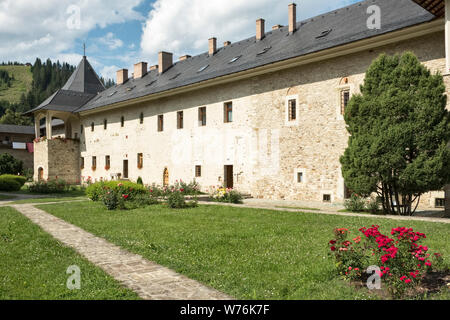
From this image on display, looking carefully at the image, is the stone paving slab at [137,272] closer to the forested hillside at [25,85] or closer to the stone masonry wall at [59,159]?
the stone masonry wall at [59,159]

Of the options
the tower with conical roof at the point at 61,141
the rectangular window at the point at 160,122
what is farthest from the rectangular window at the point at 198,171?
the tower with conical roof at the point at 61,141

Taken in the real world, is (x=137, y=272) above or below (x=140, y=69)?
below

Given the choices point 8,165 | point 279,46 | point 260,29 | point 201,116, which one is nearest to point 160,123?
point 201,116

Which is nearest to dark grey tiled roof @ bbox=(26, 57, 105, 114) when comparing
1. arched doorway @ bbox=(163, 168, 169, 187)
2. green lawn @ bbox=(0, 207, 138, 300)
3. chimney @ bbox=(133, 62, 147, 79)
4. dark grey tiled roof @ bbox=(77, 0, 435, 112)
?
chimney @ bbox=(133, 62, 147, 79)

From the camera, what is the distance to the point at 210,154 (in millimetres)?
20781

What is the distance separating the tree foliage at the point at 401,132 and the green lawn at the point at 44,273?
27.1 feet

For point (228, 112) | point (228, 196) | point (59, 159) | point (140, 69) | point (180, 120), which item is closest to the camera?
point (228, 196)

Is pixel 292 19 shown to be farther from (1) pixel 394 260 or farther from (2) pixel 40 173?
(2) pixel 40 173

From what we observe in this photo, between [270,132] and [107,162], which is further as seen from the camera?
[107,162]

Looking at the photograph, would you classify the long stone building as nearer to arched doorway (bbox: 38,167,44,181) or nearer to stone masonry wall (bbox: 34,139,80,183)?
stone masonry wall (bbox: 34,139,80,183)

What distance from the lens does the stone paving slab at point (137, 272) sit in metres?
4.07

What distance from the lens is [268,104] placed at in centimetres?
1781

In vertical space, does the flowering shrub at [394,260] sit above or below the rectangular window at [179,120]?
below

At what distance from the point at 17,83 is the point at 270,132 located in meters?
142
